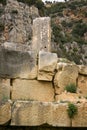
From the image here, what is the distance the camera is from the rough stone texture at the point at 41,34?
9.99 meters

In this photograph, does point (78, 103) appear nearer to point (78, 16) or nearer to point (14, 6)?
point (14, 6)

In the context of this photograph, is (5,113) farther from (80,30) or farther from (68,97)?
(80,30)

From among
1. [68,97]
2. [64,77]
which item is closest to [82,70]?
[64,77]

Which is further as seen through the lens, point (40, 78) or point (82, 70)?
point (82, 70)

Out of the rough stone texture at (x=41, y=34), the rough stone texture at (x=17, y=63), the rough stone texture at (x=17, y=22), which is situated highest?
the rough stone texture at (x=41, y=34)

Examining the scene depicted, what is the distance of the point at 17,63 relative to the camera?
866 centimetres

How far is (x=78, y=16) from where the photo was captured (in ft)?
287

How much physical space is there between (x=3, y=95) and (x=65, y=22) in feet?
247

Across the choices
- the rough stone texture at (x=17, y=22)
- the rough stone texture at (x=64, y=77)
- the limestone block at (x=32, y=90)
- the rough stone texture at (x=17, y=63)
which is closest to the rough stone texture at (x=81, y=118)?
the rough stone texture at (x=64, y=77)

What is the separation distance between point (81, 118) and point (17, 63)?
6.53ft

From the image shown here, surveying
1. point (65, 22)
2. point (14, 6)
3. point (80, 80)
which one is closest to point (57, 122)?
point (80, 80)

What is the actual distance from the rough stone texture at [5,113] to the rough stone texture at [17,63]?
44.6 inches

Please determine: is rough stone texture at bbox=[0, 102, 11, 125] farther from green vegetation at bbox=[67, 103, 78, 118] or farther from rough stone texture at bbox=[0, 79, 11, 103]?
green vegetation at bbox=[67, 103, 78, 118]

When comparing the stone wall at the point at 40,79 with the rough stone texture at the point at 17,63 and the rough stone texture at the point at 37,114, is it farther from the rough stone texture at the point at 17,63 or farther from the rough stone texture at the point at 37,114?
the rough stone texture at the point at 37,114
